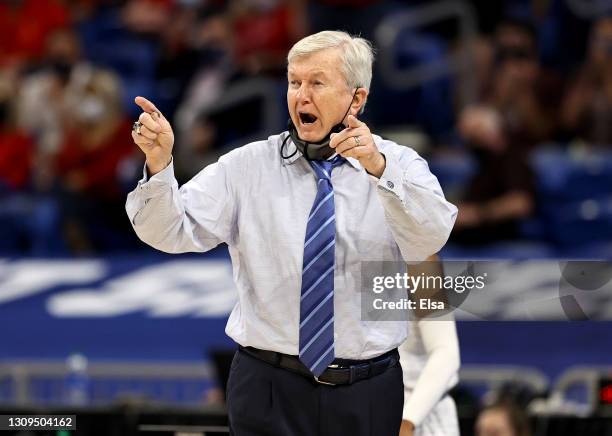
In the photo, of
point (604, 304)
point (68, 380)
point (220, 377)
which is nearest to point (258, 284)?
point (604, 304)

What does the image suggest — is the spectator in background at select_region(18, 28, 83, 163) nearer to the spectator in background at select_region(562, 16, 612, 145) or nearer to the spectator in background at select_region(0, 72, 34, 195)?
the spectator in background at select_region(0, 72, 34, 195)

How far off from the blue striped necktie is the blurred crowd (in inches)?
208

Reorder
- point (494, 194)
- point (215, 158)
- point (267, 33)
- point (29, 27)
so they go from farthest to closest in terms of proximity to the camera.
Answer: point (29, 27) → point (267, 33) → point (215, 158) → point (494, 194)

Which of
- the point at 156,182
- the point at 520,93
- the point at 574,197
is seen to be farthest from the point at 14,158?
the point at 156,182

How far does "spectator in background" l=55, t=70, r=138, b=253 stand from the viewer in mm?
10820

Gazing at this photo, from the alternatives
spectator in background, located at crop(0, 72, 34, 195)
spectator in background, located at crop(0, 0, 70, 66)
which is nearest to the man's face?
spectator in background, located at crop(0, 72, 34, 195)

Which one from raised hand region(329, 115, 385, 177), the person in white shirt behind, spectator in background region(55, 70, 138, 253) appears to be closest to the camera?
raised hand region(329, 115, 385, 177)

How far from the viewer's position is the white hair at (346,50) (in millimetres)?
4398

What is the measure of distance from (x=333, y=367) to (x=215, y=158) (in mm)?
6876

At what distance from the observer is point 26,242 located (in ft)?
36.4

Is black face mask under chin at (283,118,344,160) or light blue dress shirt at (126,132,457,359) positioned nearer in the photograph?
light blue dress shirt at (126,132,457,359)

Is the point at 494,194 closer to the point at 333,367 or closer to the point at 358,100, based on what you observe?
the point at 358,100

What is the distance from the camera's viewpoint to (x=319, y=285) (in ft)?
14.3

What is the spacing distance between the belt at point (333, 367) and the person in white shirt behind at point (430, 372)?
522 mm
